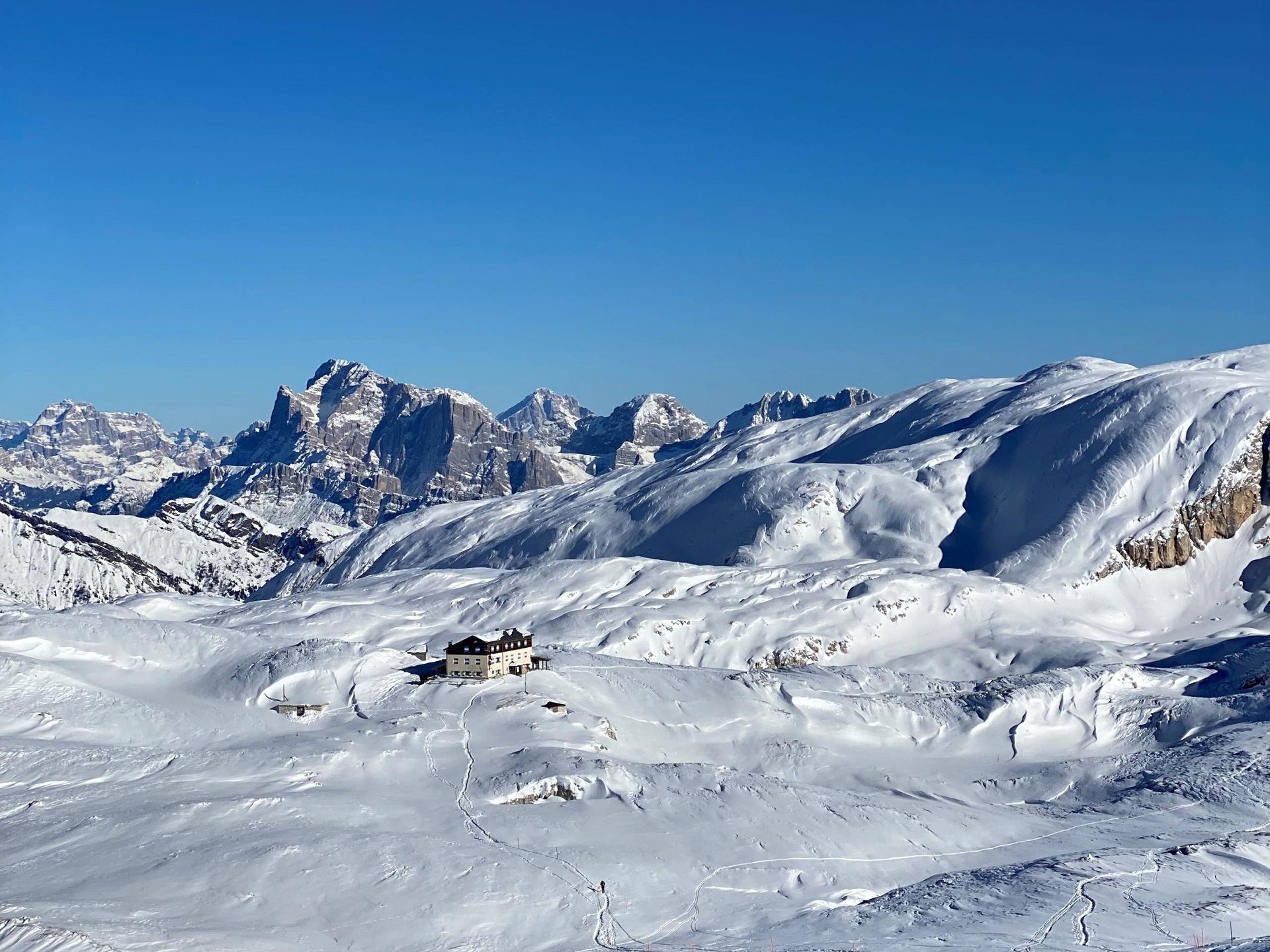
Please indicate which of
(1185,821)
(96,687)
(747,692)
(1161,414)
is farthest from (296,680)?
(1161,414)

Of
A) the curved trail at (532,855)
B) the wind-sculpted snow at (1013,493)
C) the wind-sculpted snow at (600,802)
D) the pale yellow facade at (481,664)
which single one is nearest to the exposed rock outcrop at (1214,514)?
the wind-sculpted snow at (1013,493)

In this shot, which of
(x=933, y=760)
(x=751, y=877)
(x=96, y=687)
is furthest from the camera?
(x=933, y=760)

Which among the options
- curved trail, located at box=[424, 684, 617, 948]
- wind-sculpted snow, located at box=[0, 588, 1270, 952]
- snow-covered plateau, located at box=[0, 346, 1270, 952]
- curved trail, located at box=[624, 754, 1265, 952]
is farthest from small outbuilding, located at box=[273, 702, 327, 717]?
curved trail, located at box=[624, 754, 1265, 952]

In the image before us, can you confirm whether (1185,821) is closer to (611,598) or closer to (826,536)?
(611,598)

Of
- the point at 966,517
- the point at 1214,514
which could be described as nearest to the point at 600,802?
the point at 1214,514

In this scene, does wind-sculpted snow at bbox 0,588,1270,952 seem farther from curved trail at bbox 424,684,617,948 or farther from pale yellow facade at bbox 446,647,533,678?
pale yellow facade at bbox 446,647,533,678

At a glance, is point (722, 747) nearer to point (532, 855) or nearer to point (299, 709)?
point (532, 855)

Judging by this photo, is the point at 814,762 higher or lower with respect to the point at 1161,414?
lower
